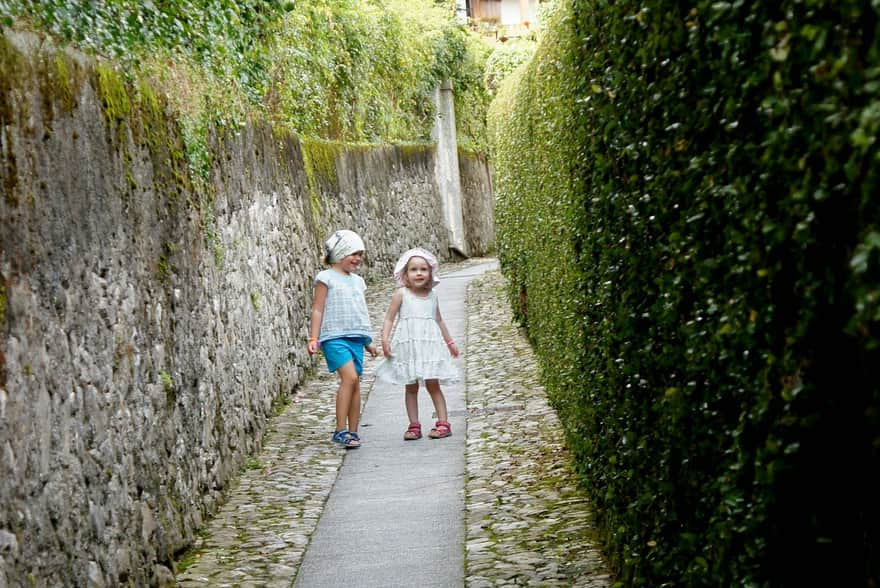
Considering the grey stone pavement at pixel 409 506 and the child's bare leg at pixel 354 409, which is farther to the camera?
the child's bare leg at pixel 354 409

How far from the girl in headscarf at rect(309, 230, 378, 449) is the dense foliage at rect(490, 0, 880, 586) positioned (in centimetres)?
415

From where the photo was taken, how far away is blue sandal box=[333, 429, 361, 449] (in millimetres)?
9344

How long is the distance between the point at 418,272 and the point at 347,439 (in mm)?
1535

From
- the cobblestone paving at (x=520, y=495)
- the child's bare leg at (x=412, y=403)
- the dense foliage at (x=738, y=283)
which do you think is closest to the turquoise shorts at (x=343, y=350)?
the child's bare leg at (x=412, y=403)

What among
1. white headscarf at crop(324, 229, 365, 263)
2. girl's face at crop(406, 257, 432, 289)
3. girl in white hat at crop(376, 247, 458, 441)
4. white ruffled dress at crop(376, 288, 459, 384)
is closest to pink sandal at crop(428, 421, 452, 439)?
girl in white hat at crop(376, 247, 458, 441)

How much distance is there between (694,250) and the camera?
10.4ft

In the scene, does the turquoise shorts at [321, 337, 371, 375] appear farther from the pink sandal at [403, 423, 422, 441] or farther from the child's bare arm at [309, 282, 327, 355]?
the pink sandal at [403, 423, 422, 441]

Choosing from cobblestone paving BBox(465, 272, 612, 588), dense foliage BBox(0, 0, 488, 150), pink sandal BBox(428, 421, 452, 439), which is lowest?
cobblestone paving BBox(465, 272, 612, 588)

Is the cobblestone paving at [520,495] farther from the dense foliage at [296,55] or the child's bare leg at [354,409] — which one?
the dense foliage at [296,55]

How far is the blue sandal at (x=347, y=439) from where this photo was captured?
9344 mm

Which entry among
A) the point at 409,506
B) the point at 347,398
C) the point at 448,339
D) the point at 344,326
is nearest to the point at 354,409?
the point at 347,398

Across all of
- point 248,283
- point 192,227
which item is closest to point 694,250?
point 192,227

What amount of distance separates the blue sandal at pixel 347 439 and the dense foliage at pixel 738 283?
13.4 ft

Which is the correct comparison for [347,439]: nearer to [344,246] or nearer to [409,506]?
[344,246]
